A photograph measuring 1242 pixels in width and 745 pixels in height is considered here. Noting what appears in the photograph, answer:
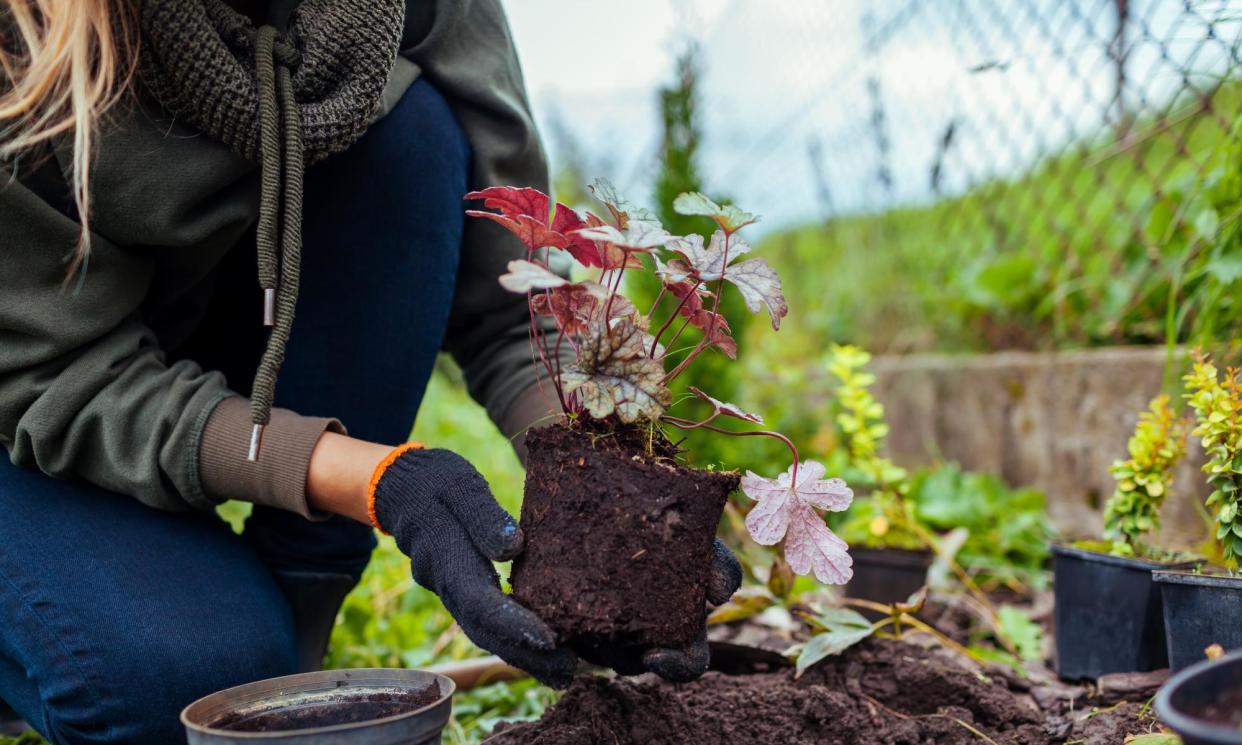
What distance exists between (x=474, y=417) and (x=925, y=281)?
Result: 9.62 ft

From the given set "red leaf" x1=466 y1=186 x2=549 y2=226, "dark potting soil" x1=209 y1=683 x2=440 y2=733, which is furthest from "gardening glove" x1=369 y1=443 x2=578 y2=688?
"red leaf" x1=466 y1=186 x2=549 y2=226

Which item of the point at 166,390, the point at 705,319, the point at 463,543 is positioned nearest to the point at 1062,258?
the point at 705,319

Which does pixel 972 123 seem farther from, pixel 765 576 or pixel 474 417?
pixel 474 417

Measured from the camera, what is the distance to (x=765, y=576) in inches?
80.9

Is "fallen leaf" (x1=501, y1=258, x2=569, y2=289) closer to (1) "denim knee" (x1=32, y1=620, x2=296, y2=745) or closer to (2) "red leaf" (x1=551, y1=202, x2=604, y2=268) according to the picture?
(2) "red leaf" (x1=551, y1=202, x2=604, y2=268)

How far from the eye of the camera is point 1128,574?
1.52 metres

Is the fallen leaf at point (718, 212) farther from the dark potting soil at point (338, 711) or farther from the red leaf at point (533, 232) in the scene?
the dark potting soil at point (338, 711)

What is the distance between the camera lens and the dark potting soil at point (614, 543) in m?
1.04

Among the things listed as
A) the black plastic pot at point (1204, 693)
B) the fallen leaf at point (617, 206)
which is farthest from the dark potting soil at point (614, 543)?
the black plastic pot at point (1204, 693)

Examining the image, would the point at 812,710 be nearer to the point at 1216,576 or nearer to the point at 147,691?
the point at 1216,576

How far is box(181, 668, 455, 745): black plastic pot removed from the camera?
909 millimetres

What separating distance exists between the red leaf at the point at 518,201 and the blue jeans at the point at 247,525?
48 centimetres

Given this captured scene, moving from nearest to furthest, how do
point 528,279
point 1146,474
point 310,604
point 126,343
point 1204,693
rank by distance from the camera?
point 1204,693 < point 528,279 < point 126,343 < point 1146,474 < point 310,604

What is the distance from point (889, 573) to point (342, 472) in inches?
51.6
